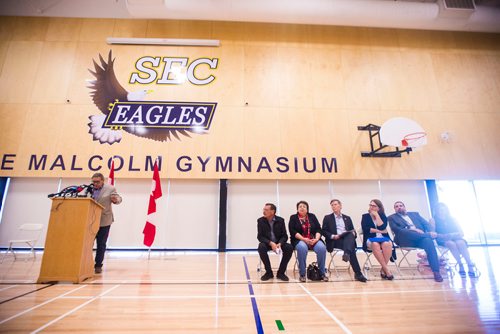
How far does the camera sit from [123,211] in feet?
23.2

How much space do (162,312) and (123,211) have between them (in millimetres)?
5523

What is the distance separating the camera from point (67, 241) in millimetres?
3092

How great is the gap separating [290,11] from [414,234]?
6.92 m

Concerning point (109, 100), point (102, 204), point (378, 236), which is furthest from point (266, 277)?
point (109, 100)

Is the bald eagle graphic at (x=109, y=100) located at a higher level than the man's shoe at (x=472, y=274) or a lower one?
higher

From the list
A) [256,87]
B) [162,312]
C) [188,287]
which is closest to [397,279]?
[188,287]

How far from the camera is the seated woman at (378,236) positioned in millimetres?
3770

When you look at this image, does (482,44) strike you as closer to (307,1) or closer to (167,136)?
(307,1)

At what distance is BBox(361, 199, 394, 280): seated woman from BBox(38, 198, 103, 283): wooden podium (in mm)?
3864

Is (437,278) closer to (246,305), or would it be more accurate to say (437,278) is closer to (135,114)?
(246,305)

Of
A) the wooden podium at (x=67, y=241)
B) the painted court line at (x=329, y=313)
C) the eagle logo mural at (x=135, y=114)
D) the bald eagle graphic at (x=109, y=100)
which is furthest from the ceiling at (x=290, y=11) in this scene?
the painted court line at (x=329, y=313)

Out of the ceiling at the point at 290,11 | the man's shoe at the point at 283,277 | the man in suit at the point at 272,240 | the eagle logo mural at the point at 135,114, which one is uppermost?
the ceiling at the point at 290,11

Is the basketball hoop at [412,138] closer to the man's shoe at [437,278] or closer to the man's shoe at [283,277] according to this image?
the man's shoe at [437,278]

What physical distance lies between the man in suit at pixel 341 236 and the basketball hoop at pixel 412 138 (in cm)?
398
